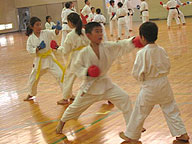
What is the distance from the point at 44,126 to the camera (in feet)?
15.1

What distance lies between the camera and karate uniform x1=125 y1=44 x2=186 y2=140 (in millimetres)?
3297

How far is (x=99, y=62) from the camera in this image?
12.1 feet

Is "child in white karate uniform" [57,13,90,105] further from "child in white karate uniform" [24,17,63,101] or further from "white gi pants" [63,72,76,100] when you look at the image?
"child in white karate uniform" [24,17,63,101]

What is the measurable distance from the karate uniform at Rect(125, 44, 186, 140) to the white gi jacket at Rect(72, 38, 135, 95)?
0.43 m

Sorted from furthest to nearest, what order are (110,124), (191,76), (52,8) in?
(52,8) → (191,76) → (110,124)

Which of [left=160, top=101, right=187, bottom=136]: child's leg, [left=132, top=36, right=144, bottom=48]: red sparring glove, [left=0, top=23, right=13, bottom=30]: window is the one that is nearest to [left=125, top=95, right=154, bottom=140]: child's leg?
[left=160, top=101, right=187, bottom=136]: child's leg

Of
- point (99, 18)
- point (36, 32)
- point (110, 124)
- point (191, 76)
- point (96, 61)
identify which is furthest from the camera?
point (99, 18)

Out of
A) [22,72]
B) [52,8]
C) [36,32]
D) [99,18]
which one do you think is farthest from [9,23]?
[36,32]

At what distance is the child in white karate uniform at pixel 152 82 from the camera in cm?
329

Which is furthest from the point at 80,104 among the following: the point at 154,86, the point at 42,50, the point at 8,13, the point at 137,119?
the point at 8,13

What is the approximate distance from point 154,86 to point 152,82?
5cm

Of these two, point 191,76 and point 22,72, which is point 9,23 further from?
point 191,76

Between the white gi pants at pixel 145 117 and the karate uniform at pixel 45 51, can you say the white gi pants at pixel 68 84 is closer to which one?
the karate uniform at pixel 45 51

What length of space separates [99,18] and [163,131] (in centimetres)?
986
